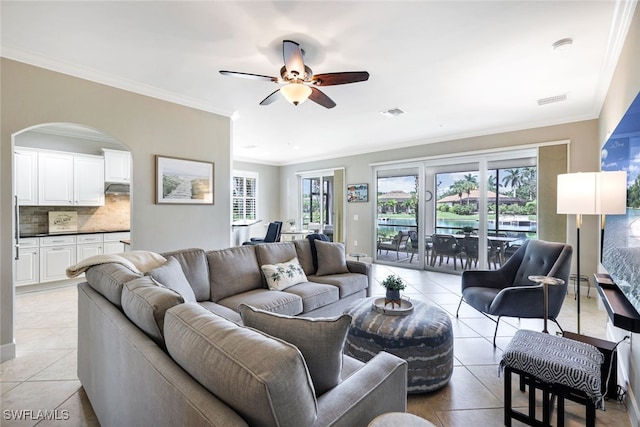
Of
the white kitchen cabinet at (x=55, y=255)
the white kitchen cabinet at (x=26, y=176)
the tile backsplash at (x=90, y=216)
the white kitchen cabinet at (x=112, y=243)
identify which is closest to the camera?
the white kitchen cabinet at (x=26, y=176)

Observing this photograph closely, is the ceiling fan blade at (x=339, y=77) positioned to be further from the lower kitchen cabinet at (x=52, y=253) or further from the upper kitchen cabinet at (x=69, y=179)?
the upper kitchen cabinet at (x=69, y=179)

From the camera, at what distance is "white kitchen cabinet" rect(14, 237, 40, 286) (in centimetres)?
427

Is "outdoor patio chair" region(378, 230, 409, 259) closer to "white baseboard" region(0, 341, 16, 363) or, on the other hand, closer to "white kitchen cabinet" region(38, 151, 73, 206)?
"white baseboard" region(0, 341, 16, 363)

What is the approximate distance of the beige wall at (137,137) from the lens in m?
2.54

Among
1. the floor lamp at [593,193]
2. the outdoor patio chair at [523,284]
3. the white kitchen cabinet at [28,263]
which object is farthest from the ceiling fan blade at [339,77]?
the white kitchen cabinet at [28,263]

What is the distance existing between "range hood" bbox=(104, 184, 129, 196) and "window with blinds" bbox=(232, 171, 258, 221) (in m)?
2.88

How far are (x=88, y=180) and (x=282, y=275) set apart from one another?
14.4ft

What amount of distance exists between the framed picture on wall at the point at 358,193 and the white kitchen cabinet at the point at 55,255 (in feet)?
17.9

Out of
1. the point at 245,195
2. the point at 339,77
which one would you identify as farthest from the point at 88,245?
the point at 339,77

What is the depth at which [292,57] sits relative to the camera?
227cm

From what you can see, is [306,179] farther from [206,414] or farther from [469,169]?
[206,414]

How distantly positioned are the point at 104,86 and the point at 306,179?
18.6 feet

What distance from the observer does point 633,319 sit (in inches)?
56.3

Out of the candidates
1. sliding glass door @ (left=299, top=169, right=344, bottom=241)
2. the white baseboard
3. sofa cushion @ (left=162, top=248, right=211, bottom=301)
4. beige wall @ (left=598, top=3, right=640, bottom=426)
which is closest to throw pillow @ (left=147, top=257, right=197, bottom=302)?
sofa cushion @ (left=162, top=248, right=211, bottom=301)
